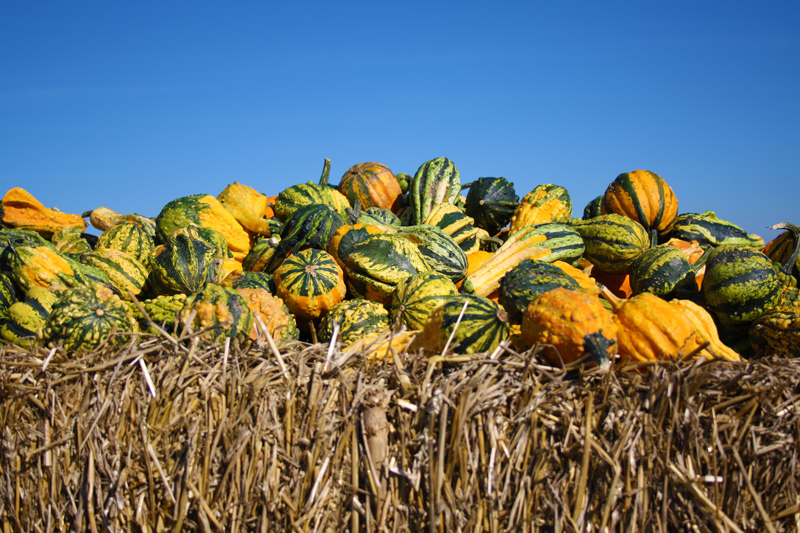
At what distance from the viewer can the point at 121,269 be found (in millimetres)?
3498

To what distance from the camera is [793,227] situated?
3.38m

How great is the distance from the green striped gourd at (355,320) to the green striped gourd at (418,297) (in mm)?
91

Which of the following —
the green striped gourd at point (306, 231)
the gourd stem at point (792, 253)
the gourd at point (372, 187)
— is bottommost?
the gourd stem at point (792, 253)

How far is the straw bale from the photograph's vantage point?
6.37 ft

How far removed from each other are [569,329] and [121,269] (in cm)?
308

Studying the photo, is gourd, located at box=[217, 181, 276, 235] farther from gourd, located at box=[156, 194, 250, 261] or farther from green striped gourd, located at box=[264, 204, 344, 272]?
green striped gourd, located at box=[264, 204, 344, 272]

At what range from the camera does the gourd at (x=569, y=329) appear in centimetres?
207

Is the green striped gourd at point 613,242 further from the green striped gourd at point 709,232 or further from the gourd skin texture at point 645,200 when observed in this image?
the green striped gourd at point 709,232

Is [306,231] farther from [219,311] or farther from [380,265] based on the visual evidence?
[219,311]

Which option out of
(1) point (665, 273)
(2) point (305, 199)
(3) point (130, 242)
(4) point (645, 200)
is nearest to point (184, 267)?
(3) point (130, 242)

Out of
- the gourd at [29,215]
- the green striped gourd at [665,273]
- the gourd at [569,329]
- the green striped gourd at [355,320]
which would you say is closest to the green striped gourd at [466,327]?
the gourd at [569,329]

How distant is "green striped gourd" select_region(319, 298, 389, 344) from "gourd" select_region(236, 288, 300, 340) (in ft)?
0.68

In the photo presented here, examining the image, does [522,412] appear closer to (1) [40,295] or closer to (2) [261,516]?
(2) [261,516]

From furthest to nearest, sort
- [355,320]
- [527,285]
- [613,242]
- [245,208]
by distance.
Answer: [245,208] < [613,242] < [355,320] < [527,285]
